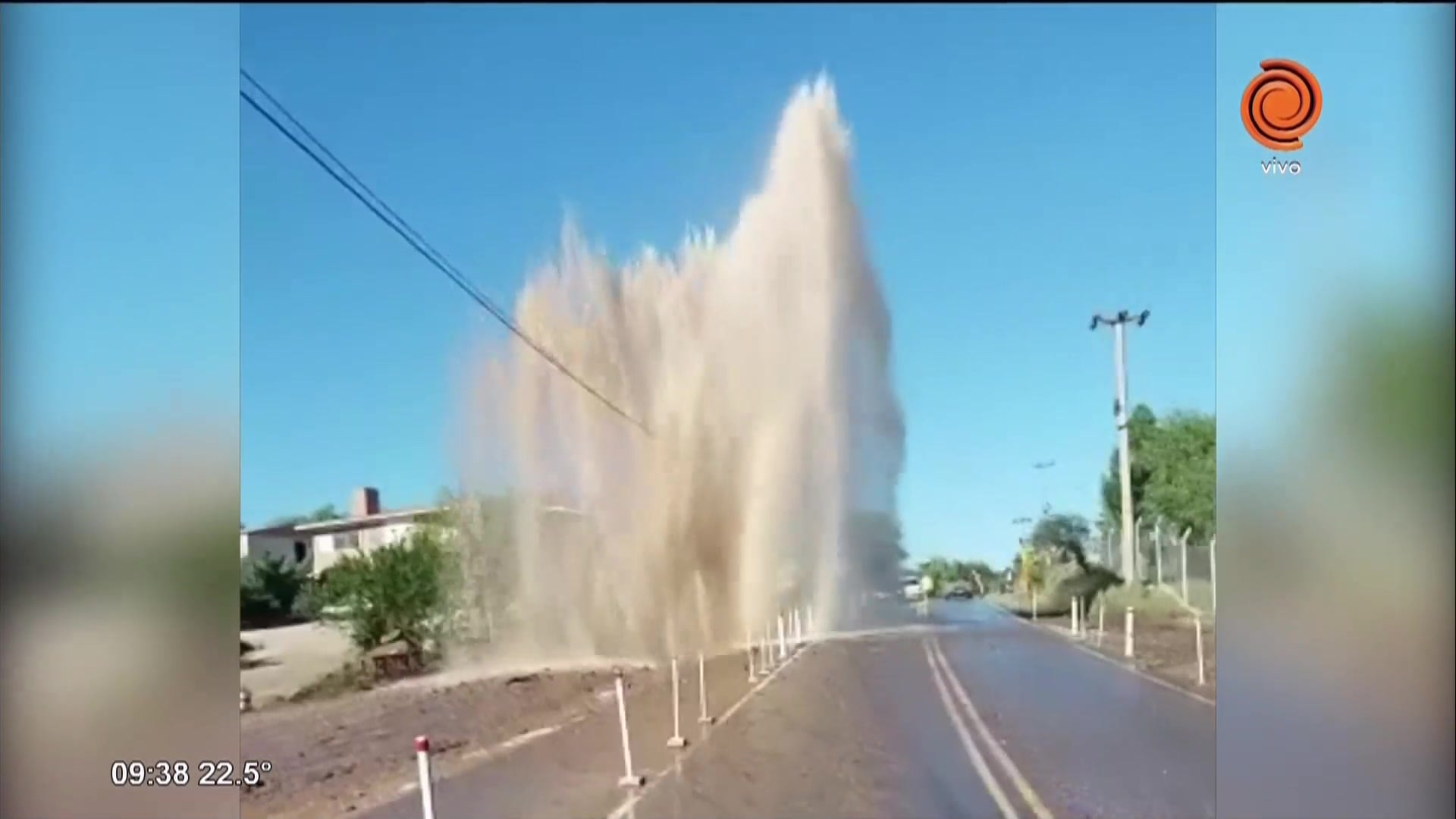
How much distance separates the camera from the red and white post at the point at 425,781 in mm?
2584

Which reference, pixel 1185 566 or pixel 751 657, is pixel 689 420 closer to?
pixel 751 657

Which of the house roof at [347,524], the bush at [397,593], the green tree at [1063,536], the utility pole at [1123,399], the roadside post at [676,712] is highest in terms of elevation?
the utility pole at [1123,399]

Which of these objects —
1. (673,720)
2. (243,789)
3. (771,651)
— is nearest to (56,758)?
(243,789)

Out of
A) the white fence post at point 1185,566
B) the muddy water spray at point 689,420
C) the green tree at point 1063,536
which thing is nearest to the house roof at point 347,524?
the muddy water spray at point 689,420

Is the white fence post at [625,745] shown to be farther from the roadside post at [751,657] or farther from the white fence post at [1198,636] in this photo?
the white fence post at [1198,636]

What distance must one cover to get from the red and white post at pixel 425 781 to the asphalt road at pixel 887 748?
21 millimetres

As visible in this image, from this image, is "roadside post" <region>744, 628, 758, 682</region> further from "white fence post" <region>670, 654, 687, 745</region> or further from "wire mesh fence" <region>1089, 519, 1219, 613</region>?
"wire mesh fence" <region>1089, 519, 1219, 613</region>

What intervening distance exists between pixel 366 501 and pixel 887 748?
1.06m

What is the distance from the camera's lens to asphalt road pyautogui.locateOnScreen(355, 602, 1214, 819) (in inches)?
106

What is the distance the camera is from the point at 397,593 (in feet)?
8.70

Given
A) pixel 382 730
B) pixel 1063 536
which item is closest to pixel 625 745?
pixel 382 730

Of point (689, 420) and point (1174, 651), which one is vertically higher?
point (689, 420)

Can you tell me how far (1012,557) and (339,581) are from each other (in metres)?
1.22

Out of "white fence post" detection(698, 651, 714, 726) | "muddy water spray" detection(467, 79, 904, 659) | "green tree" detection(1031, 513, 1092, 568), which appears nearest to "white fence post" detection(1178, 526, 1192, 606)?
"green tree" detection(1031, 513, 1092, 568)
